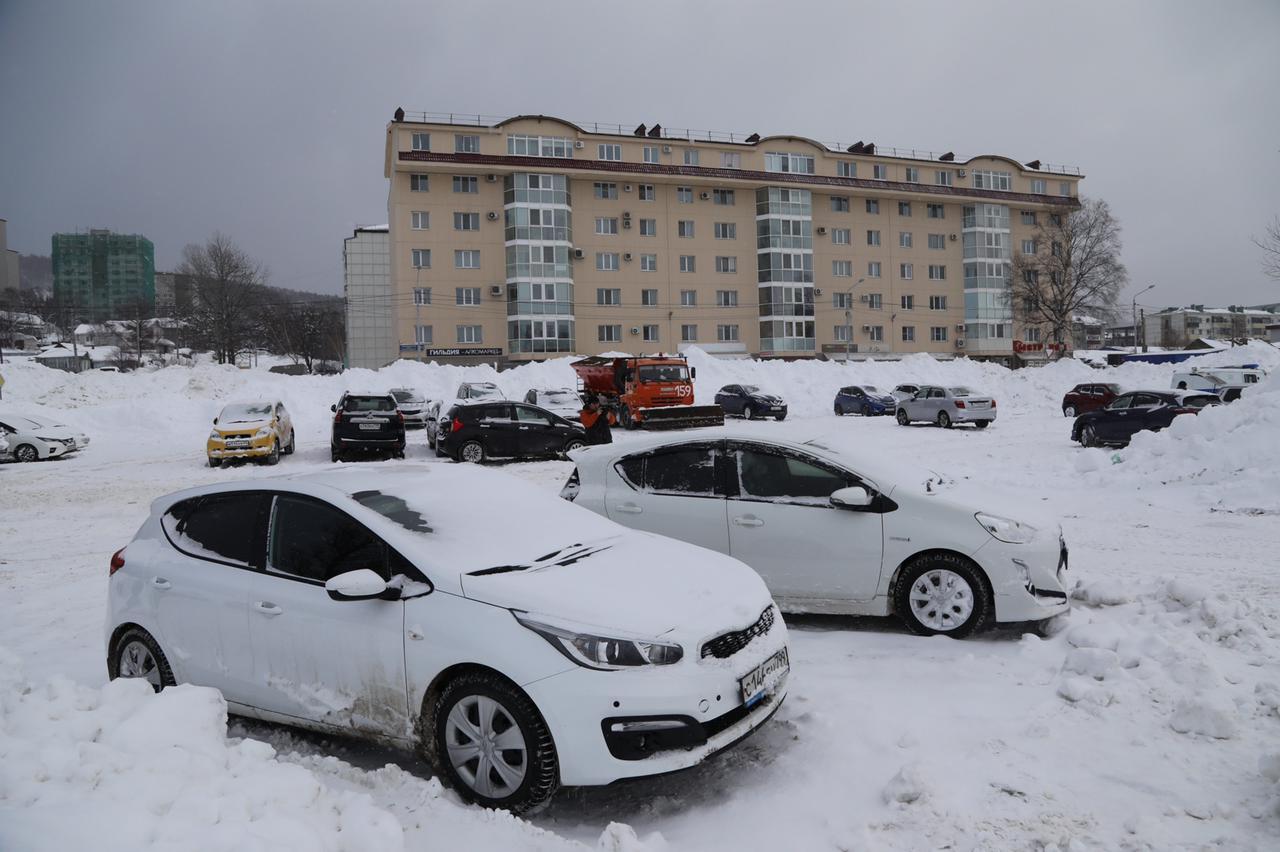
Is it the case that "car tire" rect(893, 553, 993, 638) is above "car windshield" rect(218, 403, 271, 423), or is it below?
below

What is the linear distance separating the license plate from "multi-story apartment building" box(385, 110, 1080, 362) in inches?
2164

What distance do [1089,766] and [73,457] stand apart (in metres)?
27.2

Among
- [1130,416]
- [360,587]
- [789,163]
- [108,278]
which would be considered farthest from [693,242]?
[360,587]

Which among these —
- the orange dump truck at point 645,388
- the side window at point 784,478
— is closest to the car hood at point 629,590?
the side window at point 784,478

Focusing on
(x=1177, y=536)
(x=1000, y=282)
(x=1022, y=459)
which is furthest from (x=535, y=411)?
(x=1000, y=282)

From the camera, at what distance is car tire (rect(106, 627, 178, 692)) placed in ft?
15.9

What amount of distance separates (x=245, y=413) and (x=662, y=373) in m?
14.1

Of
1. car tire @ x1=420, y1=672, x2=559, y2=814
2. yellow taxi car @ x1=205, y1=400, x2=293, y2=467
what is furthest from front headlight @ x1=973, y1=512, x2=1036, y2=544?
yellow taxi car @ x1=205, y1=400, x2=293, y2=467

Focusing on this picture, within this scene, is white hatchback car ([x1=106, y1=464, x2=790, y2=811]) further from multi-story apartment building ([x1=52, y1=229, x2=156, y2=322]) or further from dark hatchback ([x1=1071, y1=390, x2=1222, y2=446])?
multi-story apartment building ([x1=52, y1=229, x2=156, y2=322])

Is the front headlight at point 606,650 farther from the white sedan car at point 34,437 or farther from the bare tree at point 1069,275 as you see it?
the bare tree at point 1069,275

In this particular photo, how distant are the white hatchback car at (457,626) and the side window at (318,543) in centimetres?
1

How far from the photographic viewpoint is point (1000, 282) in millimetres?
71625

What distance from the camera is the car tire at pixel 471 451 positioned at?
20.0 metres

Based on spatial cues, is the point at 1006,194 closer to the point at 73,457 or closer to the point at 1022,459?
the point at 1022,459
